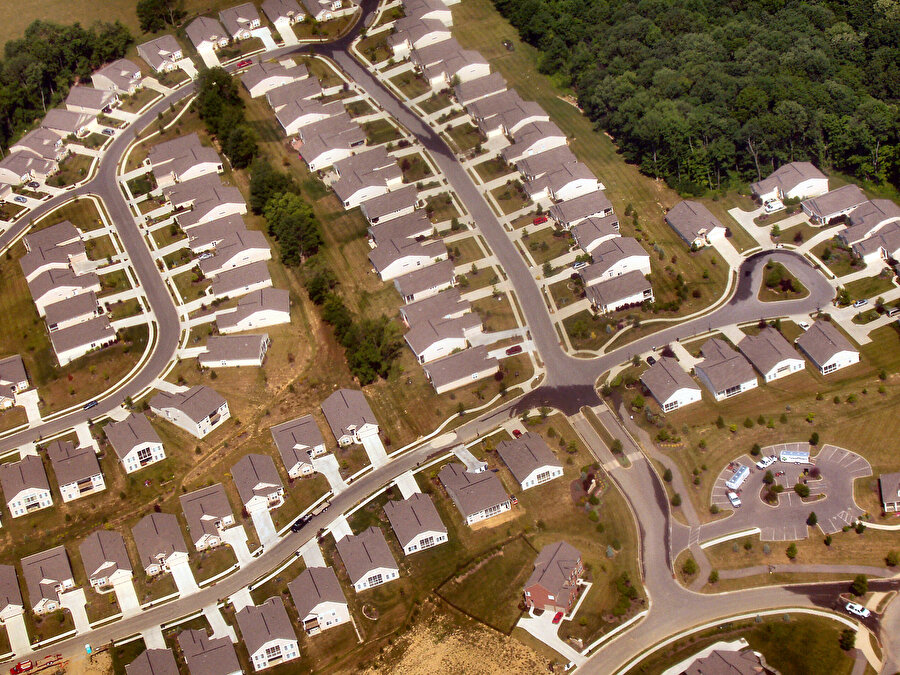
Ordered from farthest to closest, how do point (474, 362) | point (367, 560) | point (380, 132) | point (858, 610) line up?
point (380, 132) < point (474, 362) < point (367, 560) < point (858, 610)

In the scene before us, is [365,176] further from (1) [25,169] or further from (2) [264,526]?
(2) [264,526]

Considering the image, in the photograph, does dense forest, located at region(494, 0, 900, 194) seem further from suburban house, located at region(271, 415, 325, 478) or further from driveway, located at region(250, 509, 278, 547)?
driveway, located at region(250, 509, 278, 547)

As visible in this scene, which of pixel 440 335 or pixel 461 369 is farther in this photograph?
pixel 440 335

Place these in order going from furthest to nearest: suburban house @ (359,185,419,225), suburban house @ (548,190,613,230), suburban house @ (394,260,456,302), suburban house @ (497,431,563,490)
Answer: suburban house @ (359,185,419,225) → suburban house @ (548,190,613,230) → suburban house @ (394,260,456,302) → suburban house @ (497,431,563,490)

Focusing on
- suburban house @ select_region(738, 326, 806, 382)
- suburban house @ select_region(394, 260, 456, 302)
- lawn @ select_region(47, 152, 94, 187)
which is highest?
lawn @ select_region(47, 152, 94, 187)

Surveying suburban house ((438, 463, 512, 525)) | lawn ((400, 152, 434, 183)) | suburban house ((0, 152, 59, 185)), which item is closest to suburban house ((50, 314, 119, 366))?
suburban house ((0, 152, 59, 185))

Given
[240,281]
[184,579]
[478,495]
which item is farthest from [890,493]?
[240,281]
